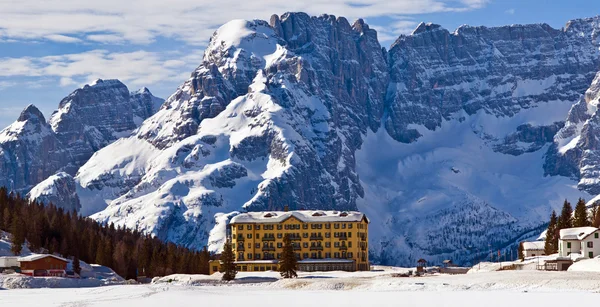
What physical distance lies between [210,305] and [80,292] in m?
40.9

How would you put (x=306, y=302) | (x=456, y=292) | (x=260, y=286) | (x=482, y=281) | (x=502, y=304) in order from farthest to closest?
(x=260, y=286)
(x=482, y=281)
(x=456, y=292)
(x=306, y=302)
(x=502, y=304)

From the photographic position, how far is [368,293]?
15962 cm

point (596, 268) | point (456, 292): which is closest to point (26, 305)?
point (456, 292)

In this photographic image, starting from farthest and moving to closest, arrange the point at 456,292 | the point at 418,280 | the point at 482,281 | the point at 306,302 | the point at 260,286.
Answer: the point at 260,286 < the point at 418,280 < the point at 482,281 < the point at 456,292 < the point at 306,302

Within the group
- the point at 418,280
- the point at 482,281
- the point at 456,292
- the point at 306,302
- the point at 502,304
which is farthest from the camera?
the point at 418,280

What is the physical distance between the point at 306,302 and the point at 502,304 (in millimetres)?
21754

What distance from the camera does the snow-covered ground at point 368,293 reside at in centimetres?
14038

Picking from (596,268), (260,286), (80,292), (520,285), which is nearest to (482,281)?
(520,285)

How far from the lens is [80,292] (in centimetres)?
17488

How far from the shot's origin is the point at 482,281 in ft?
544

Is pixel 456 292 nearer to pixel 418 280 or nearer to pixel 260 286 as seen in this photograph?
pixel 418 280

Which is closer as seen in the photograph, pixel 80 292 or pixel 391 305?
pixel 391 305

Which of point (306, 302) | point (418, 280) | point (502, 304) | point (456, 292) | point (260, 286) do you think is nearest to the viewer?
point (502, 304)

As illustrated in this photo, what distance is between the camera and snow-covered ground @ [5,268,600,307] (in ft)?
461
